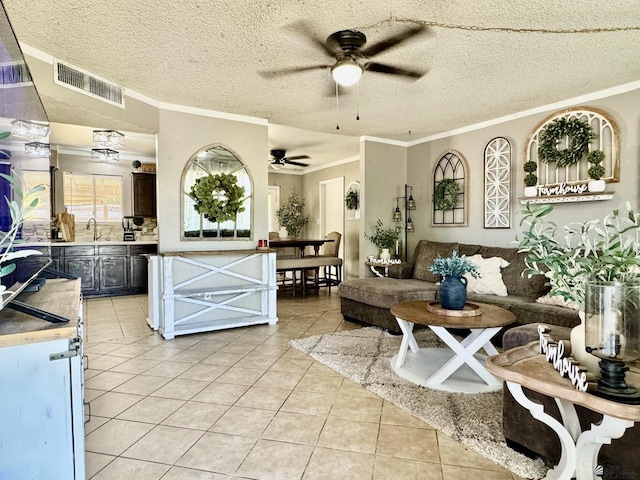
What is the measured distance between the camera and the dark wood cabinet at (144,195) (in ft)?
22.9

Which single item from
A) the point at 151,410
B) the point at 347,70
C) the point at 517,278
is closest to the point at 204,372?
the point at 151,410

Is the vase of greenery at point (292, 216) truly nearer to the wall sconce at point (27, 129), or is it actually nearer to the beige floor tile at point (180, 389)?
the beige floor tile at point (180, 389)

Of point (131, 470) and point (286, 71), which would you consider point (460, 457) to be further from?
point (286, 71)

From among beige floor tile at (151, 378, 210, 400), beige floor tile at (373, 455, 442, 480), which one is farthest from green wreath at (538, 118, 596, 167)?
beige floor tile at (151, 378, 210, 400)

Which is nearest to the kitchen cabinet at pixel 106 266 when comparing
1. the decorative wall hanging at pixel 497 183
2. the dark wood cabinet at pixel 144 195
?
the dark wood cabinet at pixel 144 195

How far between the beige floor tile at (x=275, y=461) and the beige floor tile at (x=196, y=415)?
410 mm

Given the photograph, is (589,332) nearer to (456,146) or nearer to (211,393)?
(211,393)

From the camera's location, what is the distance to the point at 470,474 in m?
1.72

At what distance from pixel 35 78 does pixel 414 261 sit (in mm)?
4416

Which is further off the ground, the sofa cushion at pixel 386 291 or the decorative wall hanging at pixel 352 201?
the decorative wall hanging at pixel 352 201

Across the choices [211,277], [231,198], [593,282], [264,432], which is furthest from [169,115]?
[593,282]

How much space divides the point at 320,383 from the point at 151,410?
3.82 ft

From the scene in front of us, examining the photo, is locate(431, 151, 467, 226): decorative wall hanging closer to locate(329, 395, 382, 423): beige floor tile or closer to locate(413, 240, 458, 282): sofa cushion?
locate(413, 240, 458, 282): sofa cushion

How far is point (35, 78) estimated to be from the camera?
9.02 feet
